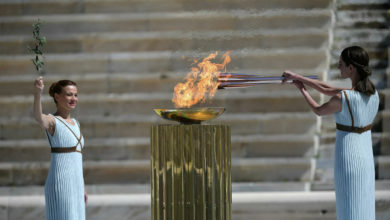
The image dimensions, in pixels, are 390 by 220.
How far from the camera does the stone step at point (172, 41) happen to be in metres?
8.94

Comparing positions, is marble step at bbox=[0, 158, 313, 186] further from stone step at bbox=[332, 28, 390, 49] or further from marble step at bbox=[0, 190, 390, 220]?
stone step at bbox=[332, 28, 390, 49]

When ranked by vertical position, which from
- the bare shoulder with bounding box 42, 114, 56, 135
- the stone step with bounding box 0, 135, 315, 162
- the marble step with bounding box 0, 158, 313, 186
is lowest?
the marble step with bounding box 0, 158, 313, 186

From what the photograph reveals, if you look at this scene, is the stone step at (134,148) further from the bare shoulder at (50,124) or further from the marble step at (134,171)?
the bare shoulder at (50,124)

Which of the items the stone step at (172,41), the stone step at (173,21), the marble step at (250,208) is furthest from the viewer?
the stone step at (173,21)

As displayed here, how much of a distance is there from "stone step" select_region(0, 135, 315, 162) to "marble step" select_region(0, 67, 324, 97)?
863mm

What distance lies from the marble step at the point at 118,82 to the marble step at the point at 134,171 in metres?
1.23

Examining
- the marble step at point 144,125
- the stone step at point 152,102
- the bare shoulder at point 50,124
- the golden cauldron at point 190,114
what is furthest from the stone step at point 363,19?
the bare shoulder at point 50,124

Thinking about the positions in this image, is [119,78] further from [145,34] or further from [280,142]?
[280,142]

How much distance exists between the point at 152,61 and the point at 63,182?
4365 mm

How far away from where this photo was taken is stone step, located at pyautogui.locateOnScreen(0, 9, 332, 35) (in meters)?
9.16

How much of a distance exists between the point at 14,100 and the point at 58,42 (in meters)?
1.16

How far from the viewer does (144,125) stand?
8312 millimetres

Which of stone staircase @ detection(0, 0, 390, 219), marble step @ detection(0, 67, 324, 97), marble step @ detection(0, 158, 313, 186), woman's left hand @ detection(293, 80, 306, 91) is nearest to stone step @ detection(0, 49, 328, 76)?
stone staircase @ detection(0, 0, 390, 219)

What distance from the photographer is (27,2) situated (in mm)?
9617
